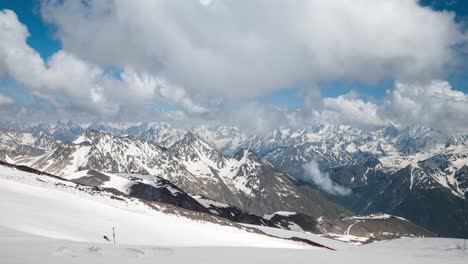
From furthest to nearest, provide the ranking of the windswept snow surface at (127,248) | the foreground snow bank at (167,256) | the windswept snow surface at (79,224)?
the windswept snow surface at (79,224) < the windswept snow surface at (127,248) < the foreground snow bank at (167,256)

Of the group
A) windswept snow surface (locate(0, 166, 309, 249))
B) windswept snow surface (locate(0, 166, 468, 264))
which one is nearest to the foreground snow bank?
windswept snow surface (locate(0, 166, 468, 264))

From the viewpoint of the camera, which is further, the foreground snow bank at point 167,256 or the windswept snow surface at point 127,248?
the windswept snow surface at point 127,248

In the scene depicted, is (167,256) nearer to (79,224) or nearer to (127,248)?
(127,248)

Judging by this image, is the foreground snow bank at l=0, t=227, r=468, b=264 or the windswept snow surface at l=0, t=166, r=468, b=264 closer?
the foreground snow bank at l=0, t=227, r=468, b=264

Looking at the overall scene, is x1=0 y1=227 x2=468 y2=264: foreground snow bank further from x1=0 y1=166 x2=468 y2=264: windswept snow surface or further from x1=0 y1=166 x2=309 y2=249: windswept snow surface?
x1=0 y1=166 x2=309 y2=249: windswept snow surface

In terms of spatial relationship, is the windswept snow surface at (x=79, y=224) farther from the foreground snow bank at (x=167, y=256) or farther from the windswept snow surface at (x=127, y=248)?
the foreground snow bank at (x=167, y=256)

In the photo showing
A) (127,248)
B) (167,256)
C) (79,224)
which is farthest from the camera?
(79,224)

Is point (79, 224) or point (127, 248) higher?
point (127, 248)

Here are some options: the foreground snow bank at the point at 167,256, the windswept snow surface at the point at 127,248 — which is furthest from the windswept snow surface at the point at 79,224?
the foreground snow bank at the point at 167,256

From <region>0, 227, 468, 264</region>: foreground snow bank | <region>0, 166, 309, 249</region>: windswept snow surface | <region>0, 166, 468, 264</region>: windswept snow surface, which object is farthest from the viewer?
<region>0, 166, 309, 249</region>: windswept snow surface

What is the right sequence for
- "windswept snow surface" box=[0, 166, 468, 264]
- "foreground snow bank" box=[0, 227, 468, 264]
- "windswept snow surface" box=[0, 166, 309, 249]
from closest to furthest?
1. "foreground snow bank" box=[0, 227, 468, 264]
2. "windswept snow surface" box=[0, 166, 468, 264]
3. "windswept snow surface" box=[0, 166, 309, 249]

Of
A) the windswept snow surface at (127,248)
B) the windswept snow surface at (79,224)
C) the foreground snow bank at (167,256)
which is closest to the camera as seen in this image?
the foreground snow bank at (167,256)

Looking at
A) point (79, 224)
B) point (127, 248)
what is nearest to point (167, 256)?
point (127, 248)

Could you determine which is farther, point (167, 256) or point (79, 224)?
point (79, 224)
